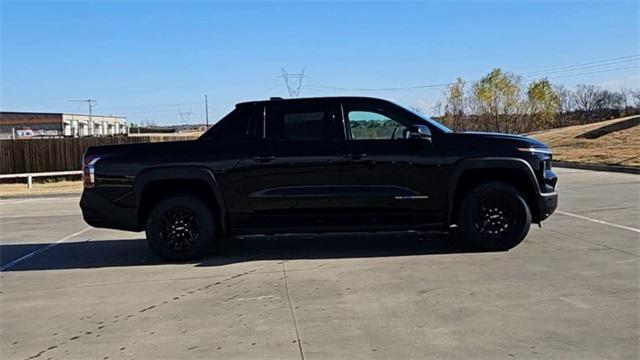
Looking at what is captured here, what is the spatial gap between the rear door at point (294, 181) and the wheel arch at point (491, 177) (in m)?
1.40

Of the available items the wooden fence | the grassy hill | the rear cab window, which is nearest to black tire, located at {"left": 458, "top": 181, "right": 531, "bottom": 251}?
the rear cab window

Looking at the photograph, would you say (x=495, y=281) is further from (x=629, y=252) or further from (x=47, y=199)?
(x=47, y=199)

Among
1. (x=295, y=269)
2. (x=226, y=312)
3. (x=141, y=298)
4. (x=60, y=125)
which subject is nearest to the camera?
(x=226, y=312)

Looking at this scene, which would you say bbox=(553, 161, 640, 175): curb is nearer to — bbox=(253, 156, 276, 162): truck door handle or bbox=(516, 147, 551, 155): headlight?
bbox=(516, 147, 551, 155): headlight

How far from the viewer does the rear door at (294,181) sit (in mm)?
7191

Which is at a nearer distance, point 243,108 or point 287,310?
point 287,310

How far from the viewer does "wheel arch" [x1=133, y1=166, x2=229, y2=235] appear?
7.21m

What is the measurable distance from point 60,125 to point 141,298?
2925 inches

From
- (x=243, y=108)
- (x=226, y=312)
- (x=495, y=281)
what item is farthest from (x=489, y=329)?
(x=243, y=108)

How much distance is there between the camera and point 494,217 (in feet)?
24.2

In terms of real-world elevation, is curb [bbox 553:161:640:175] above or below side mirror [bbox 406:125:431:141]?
below

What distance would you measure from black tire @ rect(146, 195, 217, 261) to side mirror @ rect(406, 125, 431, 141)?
259 centimetres

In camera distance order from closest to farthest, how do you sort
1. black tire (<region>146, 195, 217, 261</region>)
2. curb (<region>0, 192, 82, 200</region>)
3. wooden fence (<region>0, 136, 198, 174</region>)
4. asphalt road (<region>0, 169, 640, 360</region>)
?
asphalt road (<region>0, 169, 640, 360</region>) → black tire (<region>146, 195, 217, 261</region>) → curb (<region>0, 192, 82, 200</region>) → wooden fence (<region>0, 136, 198, 174</region>)

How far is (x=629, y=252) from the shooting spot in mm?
7180
